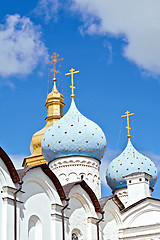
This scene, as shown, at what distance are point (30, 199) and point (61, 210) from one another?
1364mm

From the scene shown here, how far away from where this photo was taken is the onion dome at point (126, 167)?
21375mm

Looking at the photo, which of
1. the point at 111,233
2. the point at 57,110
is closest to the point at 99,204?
the point at 111,233

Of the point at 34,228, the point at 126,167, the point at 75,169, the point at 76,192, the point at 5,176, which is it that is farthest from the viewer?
the point at 126,167

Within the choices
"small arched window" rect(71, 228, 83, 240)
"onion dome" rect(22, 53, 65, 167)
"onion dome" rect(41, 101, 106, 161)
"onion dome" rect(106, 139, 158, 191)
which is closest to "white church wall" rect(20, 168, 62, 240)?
"small arched window" rect(71, 228, 83, 240)

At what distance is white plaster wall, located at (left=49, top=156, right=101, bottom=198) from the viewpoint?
19094 millimetres

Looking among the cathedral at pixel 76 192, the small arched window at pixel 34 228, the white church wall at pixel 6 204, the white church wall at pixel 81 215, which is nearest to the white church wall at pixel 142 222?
→ the cathedral at pixel 76 192

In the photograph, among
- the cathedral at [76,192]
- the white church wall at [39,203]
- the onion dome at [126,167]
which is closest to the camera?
the cathedral at [76,192]

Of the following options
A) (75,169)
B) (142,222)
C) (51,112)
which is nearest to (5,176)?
(75,169)

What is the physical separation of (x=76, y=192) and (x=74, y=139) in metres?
3.18

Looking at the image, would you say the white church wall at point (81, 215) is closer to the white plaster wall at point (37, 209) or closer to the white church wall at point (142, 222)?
the white plaster wall at point (37, 209)

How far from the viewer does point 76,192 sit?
53.5 feet

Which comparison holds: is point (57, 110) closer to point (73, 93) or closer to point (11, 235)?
point (73, 93)

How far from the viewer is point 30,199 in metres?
14.4

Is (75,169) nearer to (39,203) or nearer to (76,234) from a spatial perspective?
(76,234)
